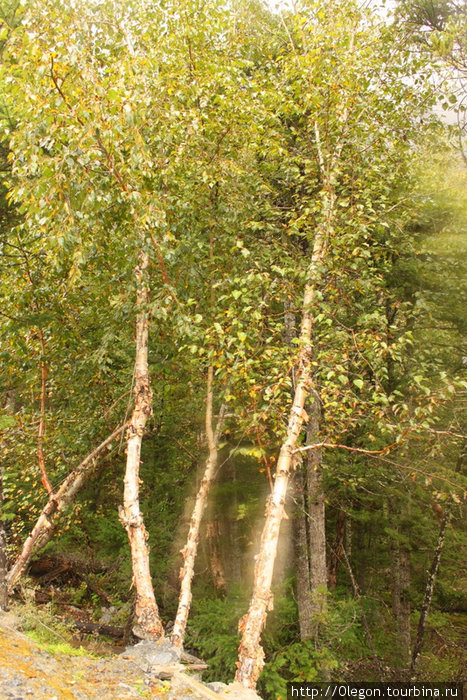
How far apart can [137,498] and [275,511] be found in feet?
6.93

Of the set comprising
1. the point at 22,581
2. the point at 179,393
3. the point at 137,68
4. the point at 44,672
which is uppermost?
the point at 137,68

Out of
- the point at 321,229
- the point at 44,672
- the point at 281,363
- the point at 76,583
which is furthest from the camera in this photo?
the point at 76,583

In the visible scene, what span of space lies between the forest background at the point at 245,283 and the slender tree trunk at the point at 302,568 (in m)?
0.06

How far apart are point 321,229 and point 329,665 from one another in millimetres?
7755

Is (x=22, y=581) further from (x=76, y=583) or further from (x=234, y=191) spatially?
(x=234, y=191)

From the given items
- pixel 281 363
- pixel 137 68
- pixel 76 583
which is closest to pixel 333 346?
pixel 281 363

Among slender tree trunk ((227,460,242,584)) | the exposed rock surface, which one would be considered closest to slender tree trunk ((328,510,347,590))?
slender tree trunk ((227,460,242,584))

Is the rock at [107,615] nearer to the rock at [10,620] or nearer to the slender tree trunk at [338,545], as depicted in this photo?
the rock at [10,620]

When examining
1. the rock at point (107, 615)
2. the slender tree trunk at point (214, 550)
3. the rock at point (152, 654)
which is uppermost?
the rock at point (152, 654)

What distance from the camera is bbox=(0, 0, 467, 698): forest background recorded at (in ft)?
20.4

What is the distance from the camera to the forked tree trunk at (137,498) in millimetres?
5918

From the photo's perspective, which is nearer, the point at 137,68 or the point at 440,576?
the point at 137,68

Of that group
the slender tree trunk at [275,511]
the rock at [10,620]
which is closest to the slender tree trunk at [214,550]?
the slender tree trunk at [275,511]

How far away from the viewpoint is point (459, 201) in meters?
9.25
